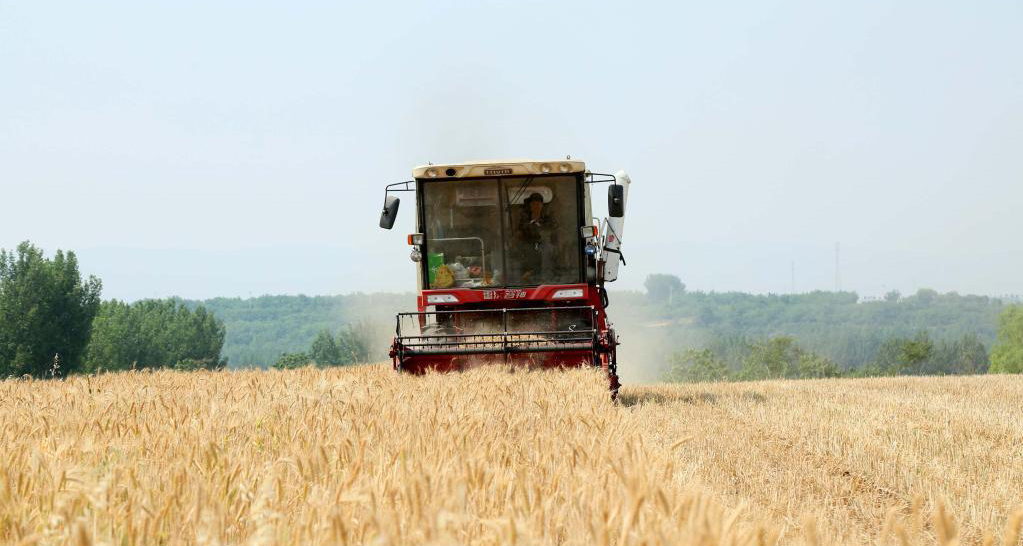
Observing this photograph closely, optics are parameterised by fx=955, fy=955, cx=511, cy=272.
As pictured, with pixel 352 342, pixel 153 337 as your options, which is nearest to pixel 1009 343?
pixel 352 342

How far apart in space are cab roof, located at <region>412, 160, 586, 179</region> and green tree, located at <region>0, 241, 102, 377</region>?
44.9 meters

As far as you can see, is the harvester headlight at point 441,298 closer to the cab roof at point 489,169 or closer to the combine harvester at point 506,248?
the combine harvester at point 506,248

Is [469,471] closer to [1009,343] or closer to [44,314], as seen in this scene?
[44,314]

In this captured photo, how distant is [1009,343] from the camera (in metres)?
66.8

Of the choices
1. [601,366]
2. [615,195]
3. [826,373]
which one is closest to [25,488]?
[601,366]

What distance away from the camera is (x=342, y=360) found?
9919cm

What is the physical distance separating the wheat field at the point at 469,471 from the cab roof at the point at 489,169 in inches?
120

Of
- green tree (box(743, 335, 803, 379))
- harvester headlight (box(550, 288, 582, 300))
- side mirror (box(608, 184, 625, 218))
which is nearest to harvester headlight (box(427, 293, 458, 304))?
harvester headlight (box(550, 288, 582, 300))

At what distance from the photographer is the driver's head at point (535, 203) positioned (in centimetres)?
1198

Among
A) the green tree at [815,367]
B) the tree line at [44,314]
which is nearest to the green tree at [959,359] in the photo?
the green tree at [815,367]

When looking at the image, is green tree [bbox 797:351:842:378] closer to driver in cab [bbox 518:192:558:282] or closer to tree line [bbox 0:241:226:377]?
tree line [bbox 0:241:226:377]

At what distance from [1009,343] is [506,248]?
2566 inches

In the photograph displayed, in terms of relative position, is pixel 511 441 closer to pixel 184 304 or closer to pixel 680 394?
pixel 680 394

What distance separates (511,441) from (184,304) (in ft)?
275
